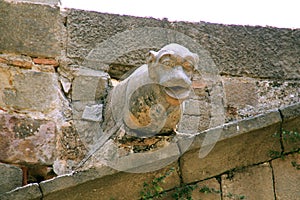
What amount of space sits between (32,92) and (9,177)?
27.3 inches

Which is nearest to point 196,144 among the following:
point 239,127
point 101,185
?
point 239,127

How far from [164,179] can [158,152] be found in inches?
6.5

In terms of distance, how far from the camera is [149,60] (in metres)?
5.43

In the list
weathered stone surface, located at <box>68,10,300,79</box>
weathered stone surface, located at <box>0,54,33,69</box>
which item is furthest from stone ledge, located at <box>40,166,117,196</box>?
weathered stone surface, located at <box>68,10,300,79</box>

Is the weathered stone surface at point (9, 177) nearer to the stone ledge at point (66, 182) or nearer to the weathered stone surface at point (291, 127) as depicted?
the stone ledge at point (66, 182)

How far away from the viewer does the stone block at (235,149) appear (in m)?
5.48

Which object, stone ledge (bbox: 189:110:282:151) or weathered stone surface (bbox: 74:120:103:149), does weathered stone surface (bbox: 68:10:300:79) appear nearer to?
weathered stone surface (bbox: 74:120:103:149)

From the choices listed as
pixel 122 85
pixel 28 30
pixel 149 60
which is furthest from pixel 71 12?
pixel 149 60

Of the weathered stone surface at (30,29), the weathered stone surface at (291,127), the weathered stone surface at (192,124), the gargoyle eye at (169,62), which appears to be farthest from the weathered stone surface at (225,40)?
the gargoyle eye at (169,62)

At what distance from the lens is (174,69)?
533cm

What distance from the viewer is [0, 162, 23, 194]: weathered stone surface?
588 cm

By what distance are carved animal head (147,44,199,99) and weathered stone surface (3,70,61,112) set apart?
3.93 ft

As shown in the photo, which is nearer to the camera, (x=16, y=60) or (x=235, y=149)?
(x=235, y=149)

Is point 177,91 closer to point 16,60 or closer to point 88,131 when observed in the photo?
point 88,131
